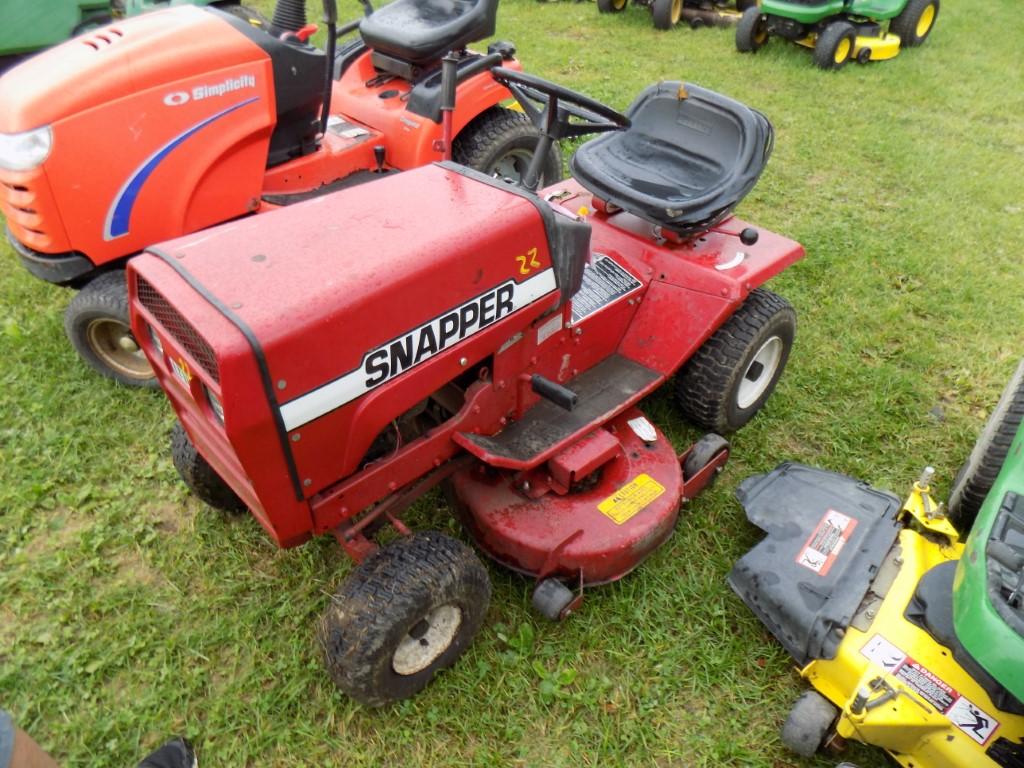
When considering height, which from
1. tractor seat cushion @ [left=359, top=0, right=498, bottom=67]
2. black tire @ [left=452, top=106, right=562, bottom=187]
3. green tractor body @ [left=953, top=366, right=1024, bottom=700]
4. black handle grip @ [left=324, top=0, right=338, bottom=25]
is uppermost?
black handle grip @ [left=324, top=0, right=338, bottom=25]

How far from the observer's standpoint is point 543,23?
818 cm

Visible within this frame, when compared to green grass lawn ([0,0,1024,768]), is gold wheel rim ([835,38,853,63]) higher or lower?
higher

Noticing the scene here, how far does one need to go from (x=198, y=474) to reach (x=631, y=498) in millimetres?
1391

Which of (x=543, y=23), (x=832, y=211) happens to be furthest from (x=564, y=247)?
(x=543, y=23)

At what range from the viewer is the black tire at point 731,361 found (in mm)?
2789

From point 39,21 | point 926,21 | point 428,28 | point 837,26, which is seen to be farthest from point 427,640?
point 926,21

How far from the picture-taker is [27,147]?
2578 millimetres

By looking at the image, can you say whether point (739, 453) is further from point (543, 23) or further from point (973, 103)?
point (543, 23)

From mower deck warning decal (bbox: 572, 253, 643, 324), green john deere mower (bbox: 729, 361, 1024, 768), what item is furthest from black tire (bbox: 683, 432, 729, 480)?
mower deck warning decal (bbox: 572, 253, 643, 324)

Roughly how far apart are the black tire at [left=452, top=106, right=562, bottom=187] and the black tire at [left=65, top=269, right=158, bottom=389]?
1753 millimetres

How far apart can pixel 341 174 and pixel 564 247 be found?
1785 millimetres

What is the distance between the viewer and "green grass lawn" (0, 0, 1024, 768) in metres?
2.11

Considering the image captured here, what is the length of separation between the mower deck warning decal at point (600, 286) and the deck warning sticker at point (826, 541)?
1.01 m

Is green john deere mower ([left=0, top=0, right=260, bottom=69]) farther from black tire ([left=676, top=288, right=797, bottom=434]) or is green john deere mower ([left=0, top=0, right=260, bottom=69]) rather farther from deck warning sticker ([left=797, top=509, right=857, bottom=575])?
deck warning sticker ([left=797, top=509, right=857, bottom=575])
